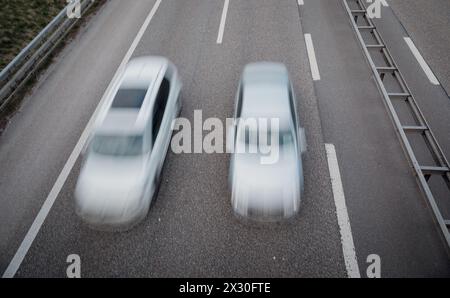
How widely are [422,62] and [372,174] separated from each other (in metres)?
5.36

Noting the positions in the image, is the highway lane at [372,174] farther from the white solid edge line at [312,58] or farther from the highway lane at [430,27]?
the highway lane at [430,27]

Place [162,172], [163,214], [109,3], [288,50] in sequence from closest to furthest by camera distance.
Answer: [163,214] → [162,172] → [288,50] → [109,3]

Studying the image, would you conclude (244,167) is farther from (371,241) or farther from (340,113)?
(340,113)

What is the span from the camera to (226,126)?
8.35 metres

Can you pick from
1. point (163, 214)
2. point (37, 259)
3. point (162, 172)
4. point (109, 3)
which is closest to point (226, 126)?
point (162, 172)

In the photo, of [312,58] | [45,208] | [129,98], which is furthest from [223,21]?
[45,208]

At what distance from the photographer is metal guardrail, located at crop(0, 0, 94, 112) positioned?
947cm

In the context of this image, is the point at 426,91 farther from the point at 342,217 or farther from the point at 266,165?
the point at 266,165

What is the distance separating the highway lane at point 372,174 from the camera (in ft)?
18.7

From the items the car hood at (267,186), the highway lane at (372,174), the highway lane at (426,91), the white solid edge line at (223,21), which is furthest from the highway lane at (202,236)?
the white solid edge line at (223,21)

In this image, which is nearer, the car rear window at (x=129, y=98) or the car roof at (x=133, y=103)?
the car roof at (x=133, y=103)

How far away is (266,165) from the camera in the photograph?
6.02 m

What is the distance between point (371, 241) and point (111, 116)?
20.3ft

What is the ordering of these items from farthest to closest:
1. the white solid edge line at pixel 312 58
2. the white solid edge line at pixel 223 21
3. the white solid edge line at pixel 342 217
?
the white solid edge line at pixel 223 21 < the white solid edge line at pixel 312 58 < the white solid edge line at pixel 342 217
